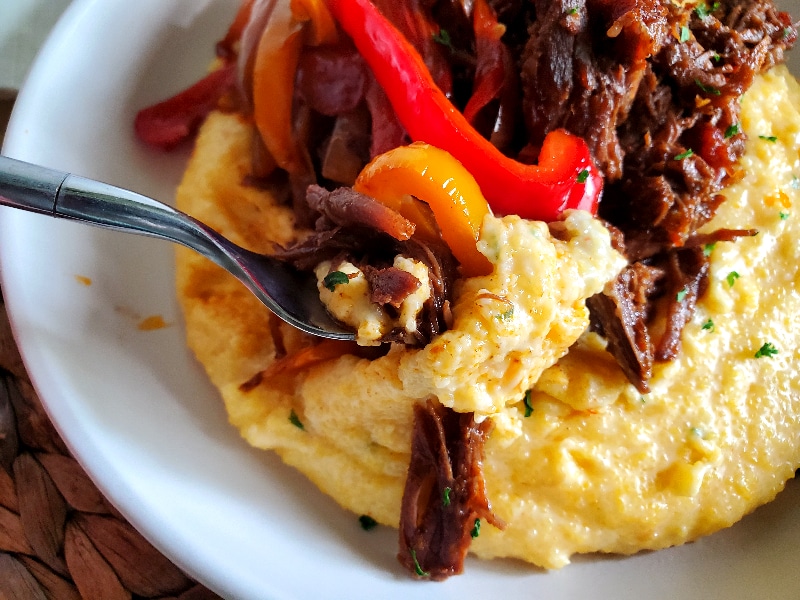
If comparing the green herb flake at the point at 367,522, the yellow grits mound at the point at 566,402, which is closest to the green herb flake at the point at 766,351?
the yellow grits mound at the point at 566,402

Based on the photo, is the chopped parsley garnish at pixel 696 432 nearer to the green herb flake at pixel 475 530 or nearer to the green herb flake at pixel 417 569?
the green herb flake at pixel 475 530

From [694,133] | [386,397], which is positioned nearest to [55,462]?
[386,397]

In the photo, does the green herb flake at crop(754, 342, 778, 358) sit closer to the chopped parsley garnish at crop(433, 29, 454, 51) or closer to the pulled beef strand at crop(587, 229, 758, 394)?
the pulled beef strand at crop(587, 229, 758, 394)

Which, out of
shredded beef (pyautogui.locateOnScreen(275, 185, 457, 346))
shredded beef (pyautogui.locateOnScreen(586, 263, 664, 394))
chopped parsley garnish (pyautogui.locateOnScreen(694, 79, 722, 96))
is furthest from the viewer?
chopped parsley garnish (pyautogui.locateOnScreen(694, 79, 722, 96))

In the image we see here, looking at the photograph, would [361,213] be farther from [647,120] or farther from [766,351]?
[766,351]

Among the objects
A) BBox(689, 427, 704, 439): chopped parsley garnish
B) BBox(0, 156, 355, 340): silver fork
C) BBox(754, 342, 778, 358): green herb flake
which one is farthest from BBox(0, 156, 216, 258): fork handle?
BBox(754, 342, 778, 358): green herb flake

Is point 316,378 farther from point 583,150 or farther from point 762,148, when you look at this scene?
point 762,148
